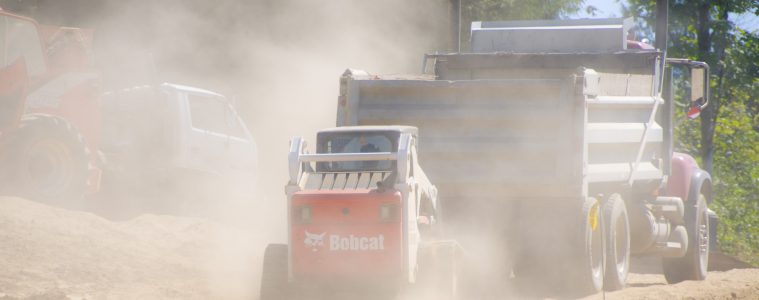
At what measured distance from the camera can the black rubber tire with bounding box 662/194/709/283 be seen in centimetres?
1656

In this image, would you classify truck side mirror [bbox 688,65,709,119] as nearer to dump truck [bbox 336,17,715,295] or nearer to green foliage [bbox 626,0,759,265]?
dump truck [bbox 336,17,715,295]

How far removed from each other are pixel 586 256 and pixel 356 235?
132 inches

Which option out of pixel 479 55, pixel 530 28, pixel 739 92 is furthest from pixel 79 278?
pixel 739 92

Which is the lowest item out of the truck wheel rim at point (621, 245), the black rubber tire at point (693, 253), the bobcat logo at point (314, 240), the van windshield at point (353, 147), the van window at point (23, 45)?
the black rubber tire at point (693, 253)

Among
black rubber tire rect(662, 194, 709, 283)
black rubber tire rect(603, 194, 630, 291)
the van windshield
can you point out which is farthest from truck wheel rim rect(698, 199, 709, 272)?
the van windshield

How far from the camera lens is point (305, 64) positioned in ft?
79.9

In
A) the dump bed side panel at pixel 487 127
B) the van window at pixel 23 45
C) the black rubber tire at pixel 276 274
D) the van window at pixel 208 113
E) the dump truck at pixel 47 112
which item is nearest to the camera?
the black rubber tire at pixel 276 274

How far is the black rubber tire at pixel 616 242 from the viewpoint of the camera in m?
13.6

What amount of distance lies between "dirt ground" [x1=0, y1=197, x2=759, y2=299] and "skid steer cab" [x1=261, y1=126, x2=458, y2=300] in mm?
1877

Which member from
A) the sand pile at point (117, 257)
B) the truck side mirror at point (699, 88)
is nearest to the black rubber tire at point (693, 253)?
the truck side mirror at point (699, 88)

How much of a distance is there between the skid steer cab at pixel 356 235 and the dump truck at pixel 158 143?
7981mm

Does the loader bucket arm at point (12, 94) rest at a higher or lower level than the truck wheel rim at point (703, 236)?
higher

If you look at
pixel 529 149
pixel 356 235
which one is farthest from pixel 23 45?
pixel 356 235

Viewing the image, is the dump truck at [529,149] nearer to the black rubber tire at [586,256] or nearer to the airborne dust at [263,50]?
the black rubber tire at [586,256]
